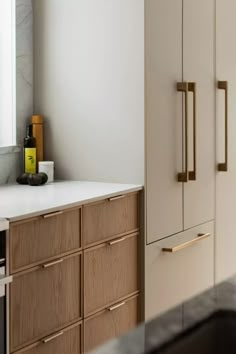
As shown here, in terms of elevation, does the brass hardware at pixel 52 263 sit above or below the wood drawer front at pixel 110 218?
below

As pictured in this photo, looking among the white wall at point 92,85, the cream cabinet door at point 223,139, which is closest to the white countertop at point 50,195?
the white wall at point 92,85

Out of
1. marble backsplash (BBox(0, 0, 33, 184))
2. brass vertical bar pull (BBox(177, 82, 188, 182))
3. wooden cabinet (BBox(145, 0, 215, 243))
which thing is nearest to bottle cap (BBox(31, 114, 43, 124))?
marble backsplash (BBox(0, 0, 33, 184))

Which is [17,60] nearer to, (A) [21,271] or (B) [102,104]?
(B) [102,104]

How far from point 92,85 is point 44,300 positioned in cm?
108

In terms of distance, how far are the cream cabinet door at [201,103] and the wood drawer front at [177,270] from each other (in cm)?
11

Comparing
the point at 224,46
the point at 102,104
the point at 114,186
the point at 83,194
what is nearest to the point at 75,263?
the point at 83,194

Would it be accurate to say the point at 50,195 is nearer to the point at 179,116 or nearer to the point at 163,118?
the point at 163,118

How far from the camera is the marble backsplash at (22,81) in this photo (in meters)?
3.19

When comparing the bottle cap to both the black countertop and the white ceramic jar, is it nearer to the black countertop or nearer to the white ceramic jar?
the white ceramic jar

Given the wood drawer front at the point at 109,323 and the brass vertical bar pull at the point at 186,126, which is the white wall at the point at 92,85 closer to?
the brass vertical bar pull at the point at 186,126

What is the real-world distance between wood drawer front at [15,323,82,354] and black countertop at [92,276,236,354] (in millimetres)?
1093

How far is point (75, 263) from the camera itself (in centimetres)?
263

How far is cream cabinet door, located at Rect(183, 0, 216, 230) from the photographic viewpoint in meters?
3.38

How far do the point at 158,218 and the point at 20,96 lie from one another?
0.82 metres
